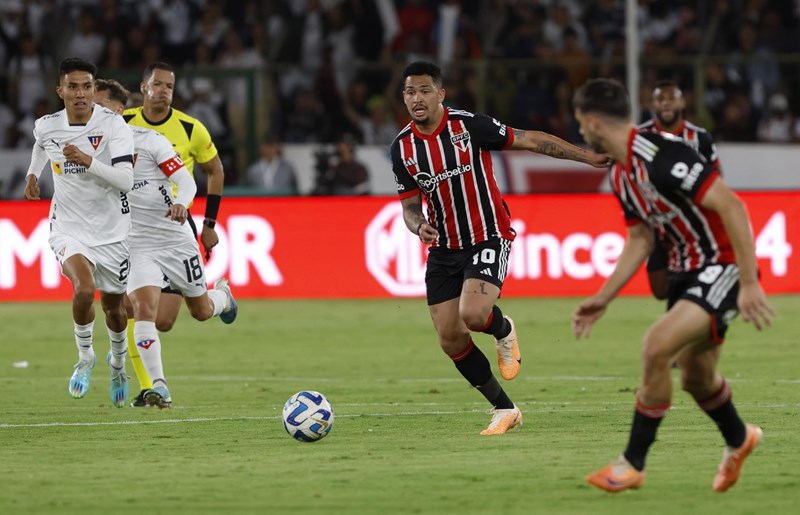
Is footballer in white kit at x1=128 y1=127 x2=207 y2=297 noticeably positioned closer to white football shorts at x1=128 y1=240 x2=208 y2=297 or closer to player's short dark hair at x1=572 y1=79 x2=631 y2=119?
white football shorts at x1=128 y1=240 x2=208 y2=297

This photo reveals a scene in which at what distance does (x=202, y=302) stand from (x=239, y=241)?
701 centimetres

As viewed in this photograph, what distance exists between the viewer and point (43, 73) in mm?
21609

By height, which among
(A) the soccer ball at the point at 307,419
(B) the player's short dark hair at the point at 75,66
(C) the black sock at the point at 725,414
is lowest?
(A) the soccer ball at the point at 307,419

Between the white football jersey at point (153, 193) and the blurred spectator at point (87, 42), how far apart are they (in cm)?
1266

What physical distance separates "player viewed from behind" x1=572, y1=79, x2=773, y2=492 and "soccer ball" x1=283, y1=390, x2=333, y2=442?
234 centimetres

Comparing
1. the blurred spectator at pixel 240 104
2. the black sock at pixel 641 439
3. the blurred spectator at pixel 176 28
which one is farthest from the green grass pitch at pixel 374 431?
the blurred spectator at pixel 176 28

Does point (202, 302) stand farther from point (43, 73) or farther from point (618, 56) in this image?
point (618, 56)

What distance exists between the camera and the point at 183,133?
11414 mm

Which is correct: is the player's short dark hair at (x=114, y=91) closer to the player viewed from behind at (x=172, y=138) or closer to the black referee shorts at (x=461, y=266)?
the player viewed from behind at (x=172, y=138)

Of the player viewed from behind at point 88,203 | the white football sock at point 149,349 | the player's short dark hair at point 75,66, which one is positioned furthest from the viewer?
the white football sock at point 149,349

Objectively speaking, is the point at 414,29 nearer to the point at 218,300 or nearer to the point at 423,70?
the point at 218,300

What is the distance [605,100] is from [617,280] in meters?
0.84

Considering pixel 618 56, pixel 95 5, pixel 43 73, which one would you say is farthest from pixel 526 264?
pixel 95 5

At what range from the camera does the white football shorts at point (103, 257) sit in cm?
1059
